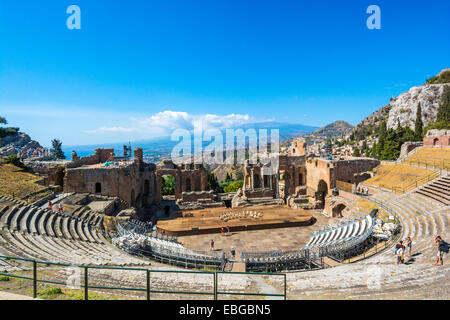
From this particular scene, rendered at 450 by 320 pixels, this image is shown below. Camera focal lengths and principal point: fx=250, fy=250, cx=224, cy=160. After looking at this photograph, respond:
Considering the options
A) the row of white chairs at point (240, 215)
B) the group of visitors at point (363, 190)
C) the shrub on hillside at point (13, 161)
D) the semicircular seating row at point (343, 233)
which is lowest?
the row of white chairs at point (240, 215)

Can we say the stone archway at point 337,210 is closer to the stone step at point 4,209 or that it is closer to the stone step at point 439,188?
the stone step at point 439,188

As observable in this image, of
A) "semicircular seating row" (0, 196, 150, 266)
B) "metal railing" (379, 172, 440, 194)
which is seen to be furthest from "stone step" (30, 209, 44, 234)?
"metal railing" (379, 172, 440, 194)

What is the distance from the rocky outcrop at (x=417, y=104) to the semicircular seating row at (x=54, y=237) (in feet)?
278

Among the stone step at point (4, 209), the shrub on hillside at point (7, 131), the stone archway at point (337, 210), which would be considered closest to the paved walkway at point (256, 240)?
the stone archway at point (337, 210)

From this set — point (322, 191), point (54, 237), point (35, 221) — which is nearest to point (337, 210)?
point (322, 191)

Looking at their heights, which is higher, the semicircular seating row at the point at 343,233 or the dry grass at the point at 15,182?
the dry grass at the point at 15,182

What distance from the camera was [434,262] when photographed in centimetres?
1220

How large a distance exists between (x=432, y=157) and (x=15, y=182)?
1964 inches

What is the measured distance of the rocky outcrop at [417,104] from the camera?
78.4 metres

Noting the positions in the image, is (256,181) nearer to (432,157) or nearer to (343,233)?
(343,233)

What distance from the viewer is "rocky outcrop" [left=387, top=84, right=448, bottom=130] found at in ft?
257

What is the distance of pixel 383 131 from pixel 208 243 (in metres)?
59.9

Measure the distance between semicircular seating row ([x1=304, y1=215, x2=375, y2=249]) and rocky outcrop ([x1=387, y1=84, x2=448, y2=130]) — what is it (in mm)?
69042
